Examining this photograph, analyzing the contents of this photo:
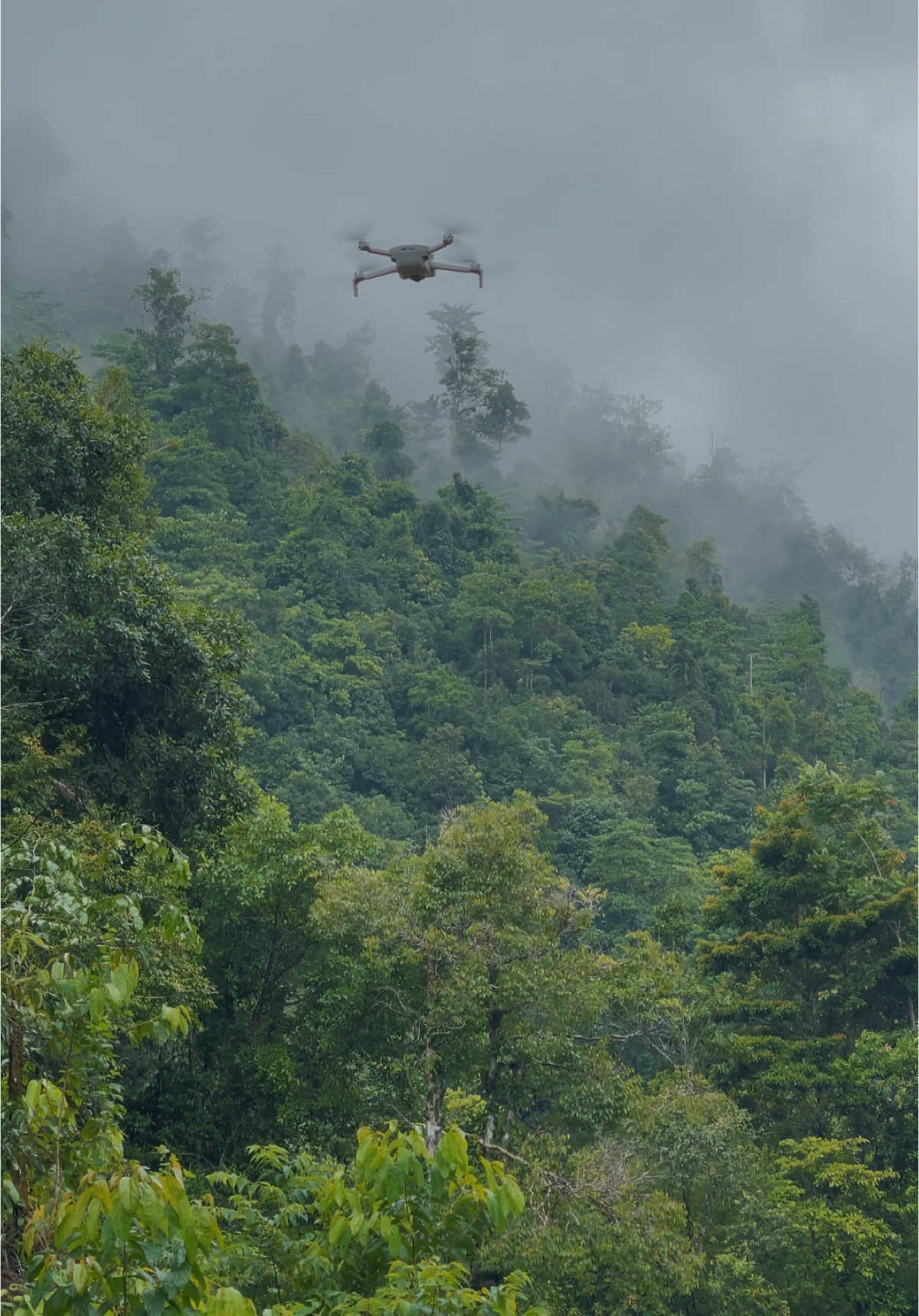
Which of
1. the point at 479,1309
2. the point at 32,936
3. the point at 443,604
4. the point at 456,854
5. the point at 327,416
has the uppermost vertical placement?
the point at 327,416

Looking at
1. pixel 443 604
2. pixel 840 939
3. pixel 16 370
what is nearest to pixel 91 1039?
pixel 16 370

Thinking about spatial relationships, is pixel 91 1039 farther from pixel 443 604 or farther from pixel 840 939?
pixel 443 604

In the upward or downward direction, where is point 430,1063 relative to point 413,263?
downward

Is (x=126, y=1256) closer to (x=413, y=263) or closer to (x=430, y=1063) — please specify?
(x=413, y=263)

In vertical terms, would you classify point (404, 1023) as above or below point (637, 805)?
below

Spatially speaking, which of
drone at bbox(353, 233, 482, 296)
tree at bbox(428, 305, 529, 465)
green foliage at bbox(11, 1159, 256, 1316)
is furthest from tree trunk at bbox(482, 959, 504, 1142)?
tree at bbox(428, 305, 529, 465)

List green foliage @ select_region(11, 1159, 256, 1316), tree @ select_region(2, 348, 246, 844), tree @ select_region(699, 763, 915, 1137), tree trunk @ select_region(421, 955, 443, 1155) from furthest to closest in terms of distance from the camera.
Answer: tree @ select_region(699, 763, 915, 1137) → tree trunk @ select_region(421, 955, 443, 1155) → tree @ select_region(2, 348, 246, 844) → green foliage @ select_region(11, 1159, 256, 1316)

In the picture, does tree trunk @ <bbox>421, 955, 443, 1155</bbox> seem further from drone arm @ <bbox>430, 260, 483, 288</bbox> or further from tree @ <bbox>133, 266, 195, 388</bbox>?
tree @ <bbox>133, 266, 195, 388</bbox>

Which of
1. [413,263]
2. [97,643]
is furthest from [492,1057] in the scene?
[413,263]

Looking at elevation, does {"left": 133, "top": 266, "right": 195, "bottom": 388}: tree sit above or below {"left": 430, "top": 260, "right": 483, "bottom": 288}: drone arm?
above
